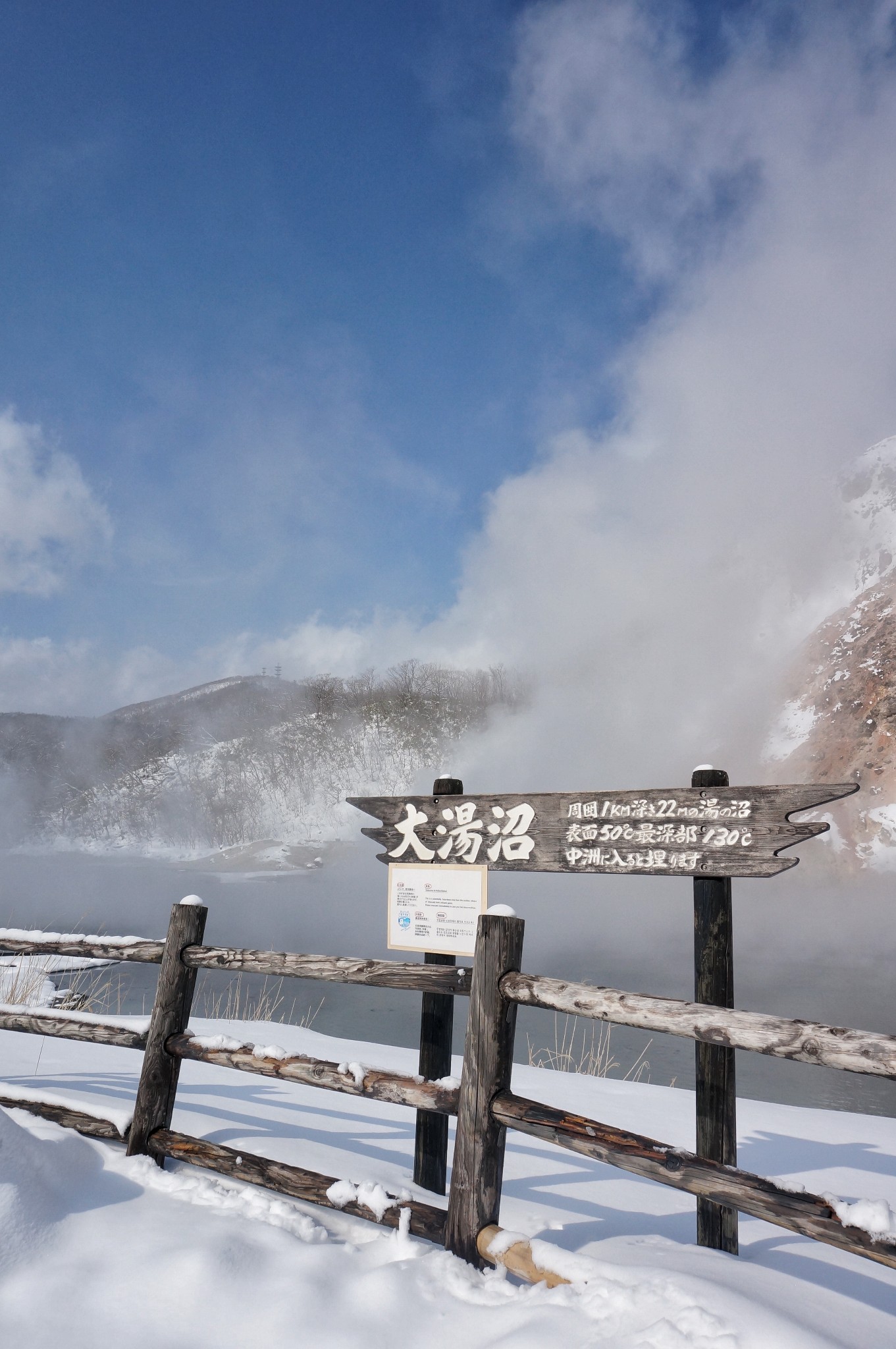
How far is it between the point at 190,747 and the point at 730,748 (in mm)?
61896

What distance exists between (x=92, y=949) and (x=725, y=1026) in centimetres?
349

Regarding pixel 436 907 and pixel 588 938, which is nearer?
pixel 436 907

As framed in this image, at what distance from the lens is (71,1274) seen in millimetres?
A: 2318

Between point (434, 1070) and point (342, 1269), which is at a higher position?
point (434, 1070)

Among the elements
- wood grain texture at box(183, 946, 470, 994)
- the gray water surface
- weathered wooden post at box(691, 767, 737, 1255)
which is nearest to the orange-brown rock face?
the gray water surface

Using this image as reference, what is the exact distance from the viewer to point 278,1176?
3.11 meters

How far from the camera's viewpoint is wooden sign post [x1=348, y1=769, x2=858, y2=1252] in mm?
3408

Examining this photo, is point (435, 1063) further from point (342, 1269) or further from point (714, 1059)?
point (342, 1269)

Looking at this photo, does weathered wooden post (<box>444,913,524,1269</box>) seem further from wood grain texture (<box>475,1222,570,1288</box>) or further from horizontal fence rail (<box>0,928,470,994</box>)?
horizontal fence rail (<box>0,928,470,994</box>)

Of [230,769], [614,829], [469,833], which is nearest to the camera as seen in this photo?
[614,829]

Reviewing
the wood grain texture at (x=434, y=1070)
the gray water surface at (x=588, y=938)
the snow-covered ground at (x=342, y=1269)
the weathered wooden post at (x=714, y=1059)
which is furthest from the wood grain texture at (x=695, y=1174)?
the gray water surface at (x=588, y=938)

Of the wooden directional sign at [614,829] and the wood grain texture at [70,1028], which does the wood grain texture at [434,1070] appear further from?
the wood grain texture at [70,1028]

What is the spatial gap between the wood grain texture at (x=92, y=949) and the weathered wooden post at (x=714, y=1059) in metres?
2.85

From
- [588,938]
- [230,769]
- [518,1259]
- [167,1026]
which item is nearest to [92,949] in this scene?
[167,1026]
